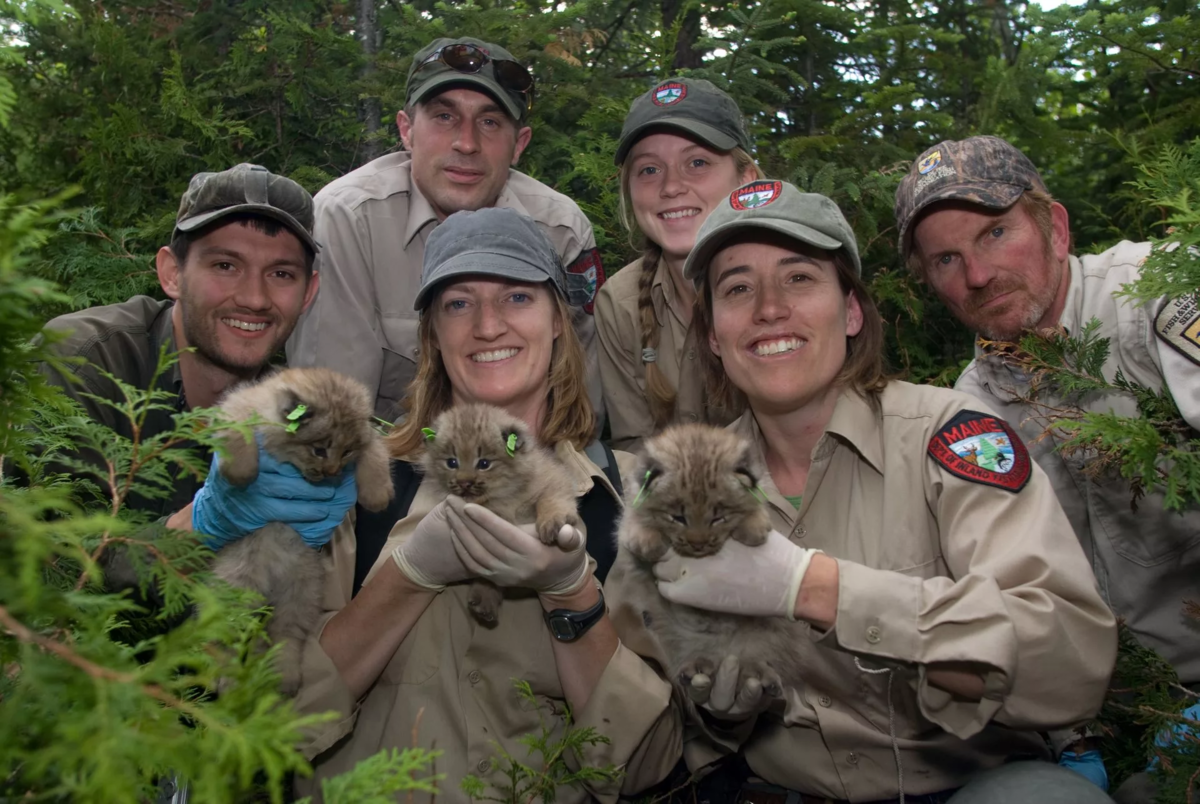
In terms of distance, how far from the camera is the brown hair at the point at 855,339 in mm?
3768

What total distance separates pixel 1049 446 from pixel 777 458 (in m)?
1.54

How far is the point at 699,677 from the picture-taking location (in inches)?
131

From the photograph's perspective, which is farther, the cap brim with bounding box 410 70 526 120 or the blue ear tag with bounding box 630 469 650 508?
the cap brim with bounding box 410 70 526 120

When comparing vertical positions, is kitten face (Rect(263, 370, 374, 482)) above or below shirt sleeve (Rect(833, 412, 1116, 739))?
above

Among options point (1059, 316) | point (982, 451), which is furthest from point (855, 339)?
point (1059, 316)

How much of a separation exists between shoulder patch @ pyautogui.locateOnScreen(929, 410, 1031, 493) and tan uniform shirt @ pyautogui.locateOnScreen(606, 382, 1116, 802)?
0.14 ft

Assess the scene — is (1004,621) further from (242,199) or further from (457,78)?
(457,78)

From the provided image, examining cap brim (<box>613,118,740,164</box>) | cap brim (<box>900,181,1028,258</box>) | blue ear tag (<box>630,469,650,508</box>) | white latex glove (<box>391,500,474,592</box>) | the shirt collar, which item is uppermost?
cap brim (<box>613,118,740,164</box>)

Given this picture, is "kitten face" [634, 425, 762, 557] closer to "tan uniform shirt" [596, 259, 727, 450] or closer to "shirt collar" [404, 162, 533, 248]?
"tan uniform shirt" [596, 259, 727, 450]

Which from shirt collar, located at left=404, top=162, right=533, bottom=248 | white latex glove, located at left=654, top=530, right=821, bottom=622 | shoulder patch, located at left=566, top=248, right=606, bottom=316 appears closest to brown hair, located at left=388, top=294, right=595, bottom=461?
white latex glove, located at left=654, top=530, right=821, bottom=622

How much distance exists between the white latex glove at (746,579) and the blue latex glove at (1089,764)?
164 centimetres

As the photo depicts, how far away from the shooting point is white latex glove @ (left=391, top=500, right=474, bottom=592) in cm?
357

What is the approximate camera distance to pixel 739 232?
3803 millimetres

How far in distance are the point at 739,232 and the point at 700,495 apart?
3.98 feet
